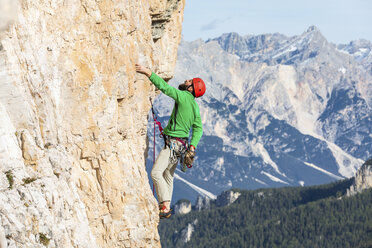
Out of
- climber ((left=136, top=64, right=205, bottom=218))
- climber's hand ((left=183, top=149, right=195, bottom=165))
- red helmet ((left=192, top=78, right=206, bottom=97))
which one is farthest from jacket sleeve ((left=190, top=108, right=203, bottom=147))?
red helmet ((left=192, top=78, right=206, bottom=97))

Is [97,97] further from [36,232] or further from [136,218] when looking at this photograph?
[36,232]

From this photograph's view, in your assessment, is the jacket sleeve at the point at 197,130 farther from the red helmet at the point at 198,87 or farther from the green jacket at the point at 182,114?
the red helmet at the point at 198,87

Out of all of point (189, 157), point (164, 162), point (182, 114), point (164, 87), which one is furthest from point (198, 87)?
point (164, 162)

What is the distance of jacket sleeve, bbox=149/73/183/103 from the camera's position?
21.7 m

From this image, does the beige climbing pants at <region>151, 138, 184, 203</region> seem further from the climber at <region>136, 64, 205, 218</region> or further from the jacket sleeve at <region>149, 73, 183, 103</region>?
the jacket sleeve at <region>149, 73, 183, 103</region>

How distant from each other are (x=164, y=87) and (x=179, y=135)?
229 cm

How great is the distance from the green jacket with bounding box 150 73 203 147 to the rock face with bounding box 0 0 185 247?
282 centimetres

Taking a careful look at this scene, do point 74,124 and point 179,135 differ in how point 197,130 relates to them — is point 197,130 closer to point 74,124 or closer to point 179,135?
point 179,135

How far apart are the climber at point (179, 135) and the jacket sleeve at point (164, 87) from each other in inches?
1.8

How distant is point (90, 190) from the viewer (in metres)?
23.7

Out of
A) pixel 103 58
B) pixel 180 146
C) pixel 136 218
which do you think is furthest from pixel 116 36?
pixel 136 218

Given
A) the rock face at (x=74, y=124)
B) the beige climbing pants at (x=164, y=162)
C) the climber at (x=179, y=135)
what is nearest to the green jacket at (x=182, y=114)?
the climber at (x=179, y=135)

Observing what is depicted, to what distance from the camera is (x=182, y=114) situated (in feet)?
75.2

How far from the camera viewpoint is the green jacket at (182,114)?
22109mm
